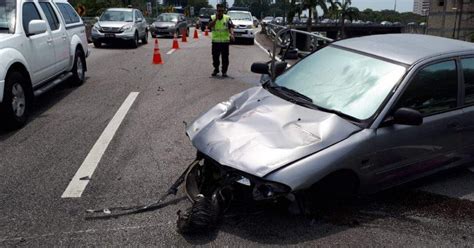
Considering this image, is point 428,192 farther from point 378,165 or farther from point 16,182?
point 16,182

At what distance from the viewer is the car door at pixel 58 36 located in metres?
8.30

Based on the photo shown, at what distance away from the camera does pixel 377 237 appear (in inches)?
147

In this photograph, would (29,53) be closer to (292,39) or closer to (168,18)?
(292,39)

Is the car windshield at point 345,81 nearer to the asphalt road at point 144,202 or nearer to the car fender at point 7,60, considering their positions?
the asphalt road at point 144,202

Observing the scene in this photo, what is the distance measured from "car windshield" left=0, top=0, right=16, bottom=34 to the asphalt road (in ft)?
4.64

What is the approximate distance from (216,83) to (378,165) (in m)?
7.13

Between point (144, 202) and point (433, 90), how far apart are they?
117 inches

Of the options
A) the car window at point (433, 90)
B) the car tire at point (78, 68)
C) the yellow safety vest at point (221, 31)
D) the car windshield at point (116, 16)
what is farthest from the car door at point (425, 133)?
the car windshield at point (116, 16)

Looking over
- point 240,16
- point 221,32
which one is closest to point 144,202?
point 221,32

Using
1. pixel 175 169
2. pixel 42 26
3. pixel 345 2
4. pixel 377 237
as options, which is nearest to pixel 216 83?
pixel 42 26

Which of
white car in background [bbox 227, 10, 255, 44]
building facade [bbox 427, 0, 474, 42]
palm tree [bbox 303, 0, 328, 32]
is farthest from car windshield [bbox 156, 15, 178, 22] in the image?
building facade [bbox 427, 0, 474, 42]

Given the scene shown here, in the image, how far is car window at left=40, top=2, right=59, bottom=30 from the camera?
Answer: 834 cm

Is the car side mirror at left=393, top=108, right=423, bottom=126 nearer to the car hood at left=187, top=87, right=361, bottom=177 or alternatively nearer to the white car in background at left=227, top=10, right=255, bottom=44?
the car hood at left=187, top=87, right=361, bottom=177

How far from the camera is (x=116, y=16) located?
20.4 meters
